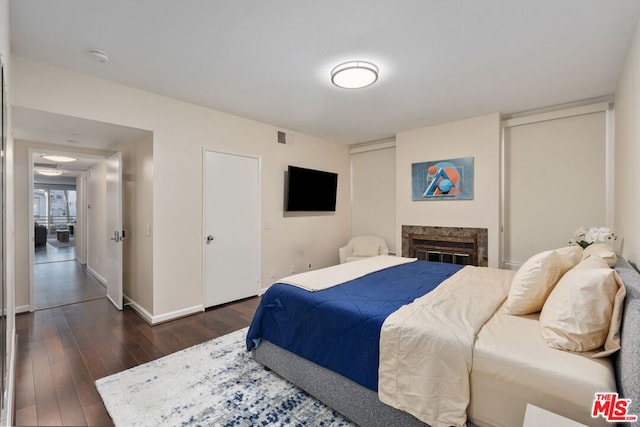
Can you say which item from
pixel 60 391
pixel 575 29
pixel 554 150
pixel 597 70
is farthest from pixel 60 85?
pixel 554 150

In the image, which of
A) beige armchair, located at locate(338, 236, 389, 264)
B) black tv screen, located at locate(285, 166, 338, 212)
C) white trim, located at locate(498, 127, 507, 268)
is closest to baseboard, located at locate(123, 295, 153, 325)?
black tv screen, located at locate(285, 166, 338, 212)

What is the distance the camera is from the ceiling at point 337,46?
1793mm

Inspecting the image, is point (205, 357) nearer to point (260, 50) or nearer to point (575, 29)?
point (260, 50)

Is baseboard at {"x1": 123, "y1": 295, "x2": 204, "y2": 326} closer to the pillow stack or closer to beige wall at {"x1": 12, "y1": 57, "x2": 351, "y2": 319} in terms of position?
beige wall at {"x1": 12, "y1": 57, "x2": 351, "y2": 319}

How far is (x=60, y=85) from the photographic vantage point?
98.4 inches

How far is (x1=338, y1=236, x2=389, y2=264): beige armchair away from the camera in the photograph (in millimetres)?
4746

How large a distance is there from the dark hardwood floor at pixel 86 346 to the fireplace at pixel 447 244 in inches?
95.7

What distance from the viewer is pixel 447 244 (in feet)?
13.4

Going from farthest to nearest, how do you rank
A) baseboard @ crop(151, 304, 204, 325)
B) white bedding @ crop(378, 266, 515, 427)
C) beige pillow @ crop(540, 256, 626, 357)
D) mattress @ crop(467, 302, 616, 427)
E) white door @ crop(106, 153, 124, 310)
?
white door @ crop(106, 153, 124, 310)
baseboard @ crop(151, 304, 204, 325)
white bedding @ crop(378, 266, 515, 427)
beige pillow @ crop(540, 256, 626, 357)
mattress @ crop(467, 302, 616, 427)

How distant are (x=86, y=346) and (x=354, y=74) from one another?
3.25 metres

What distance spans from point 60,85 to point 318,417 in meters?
3.28

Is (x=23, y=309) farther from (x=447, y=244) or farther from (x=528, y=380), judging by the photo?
(x=447, y=244)

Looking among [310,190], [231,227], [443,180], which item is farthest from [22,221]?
[443,180]

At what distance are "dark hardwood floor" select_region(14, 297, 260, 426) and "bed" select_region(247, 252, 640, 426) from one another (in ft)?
3.18
